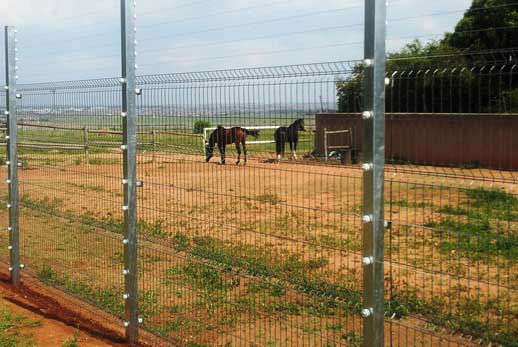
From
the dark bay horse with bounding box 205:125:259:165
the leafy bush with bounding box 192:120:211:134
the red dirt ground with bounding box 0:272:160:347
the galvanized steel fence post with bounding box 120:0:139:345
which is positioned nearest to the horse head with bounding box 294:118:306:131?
the leafy bush with bounding box 192:120:211:134

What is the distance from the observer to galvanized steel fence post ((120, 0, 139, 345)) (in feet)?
17.3

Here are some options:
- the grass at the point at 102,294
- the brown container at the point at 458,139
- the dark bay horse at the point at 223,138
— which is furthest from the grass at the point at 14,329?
the brown container at the point at 458,139

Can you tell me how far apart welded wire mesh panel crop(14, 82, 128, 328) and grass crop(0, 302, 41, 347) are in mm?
612

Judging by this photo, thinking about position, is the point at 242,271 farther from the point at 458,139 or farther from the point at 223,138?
the point at 458,139

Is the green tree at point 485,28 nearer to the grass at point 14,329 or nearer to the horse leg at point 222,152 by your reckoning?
the horse leg at point 222,152

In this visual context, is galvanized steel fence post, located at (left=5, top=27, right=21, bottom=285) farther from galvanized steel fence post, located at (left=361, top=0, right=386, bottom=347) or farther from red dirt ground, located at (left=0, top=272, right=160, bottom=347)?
galvanized steel fence post, located at (left=361, top=0, right=386, bottom=347)

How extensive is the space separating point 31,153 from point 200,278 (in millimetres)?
3616

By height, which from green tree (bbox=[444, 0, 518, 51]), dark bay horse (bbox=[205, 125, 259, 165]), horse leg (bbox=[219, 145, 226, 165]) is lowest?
horse leg (bbox=[219, 145, 226, 165])

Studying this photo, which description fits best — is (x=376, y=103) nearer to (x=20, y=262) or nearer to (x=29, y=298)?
(x=29, y=298)

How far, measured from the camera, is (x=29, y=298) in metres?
7.15

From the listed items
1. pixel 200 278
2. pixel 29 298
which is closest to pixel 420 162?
pixel 200 278

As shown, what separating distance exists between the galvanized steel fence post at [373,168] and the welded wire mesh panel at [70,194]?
2815 mm

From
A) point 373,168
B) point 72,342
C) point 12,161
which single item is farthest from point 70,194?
point 373,168

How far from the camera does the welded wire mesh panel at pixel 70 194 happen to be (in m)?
6.68
